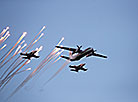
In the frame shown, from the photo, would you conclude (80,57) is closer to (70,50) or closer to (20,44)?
(70,50)

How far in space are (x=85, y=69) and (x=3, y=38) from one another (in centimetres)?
3975

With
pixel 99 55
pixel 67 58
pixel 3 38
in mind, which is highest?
pixel 99 55

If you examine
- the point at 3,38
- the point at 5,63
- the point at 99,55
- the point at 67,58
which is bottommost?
the point at 5,63

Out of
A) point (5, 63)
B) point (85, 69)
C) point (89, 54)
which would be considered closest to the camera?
point (5, 63)

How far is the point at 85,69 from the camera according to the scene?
5177 inches

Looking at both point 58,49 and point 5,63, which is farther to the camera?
point 58,49

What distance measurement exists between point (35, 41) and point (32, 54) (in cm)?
690

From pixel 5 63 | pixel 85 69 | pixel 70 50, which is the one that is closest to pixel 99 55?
pixel 85 69

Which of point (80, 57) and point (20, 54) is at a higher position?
point (80, 57)

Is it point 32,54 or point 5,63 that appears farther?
point 32,54

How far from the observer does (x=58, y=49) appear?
12762 cm

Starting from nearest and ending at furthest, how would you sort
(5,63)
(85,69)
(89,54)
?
1. (5,63)
2. (89,54)
3. (85,69)

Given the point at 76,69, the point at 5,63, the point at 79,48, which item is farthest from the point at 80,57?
the point at 5,63

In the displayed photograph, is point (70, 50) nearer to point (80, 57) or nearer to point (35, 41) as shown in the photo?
point (80, 57)
